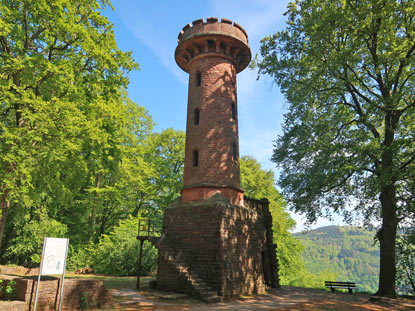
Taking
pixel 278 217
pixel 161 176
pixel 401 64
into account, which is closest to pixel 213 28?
pixel 401 64

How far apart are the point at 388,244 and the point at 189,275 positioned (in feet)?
33.1

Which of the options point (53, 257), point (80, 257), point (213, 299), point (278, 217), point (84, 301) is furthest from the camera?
point (278, 217)

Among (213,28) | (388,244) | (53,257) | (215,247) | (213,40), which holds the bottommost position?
(53,257)

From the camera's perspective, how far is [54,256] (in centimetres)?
676

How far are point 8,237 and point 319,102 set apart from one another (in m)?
25.1

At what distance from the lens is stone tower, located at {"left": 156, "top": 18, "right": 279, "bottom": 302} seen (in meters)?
12.4

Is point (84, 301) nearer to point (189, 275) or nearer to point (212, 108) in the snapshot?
point (189, 275)

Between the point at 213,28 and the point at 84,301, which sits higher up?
the point at 213,28

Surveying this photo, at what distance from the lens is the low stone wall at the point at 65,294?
7238mm

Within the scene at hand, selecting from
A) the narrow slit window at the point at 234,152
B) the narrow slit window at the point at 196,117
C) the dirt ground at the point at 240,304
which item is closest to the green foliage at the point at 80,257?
the dirt ground at the point at 240,304

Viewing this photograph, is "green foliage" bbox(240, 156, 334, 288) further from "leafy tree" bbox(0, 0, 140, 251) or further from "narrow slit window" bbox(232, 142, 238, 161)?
"leafy tree" bbox(0, 0, 140, 251)

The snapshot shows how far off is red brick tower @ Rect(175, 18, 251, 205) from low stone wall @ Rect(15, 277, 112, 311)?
6231 mm

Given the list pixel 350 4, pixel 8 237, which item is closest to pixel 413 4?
pixel 350 4

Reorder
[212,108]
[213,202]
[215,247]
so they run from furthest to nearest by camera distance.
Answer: [212,108], [213,202], [215,247]
